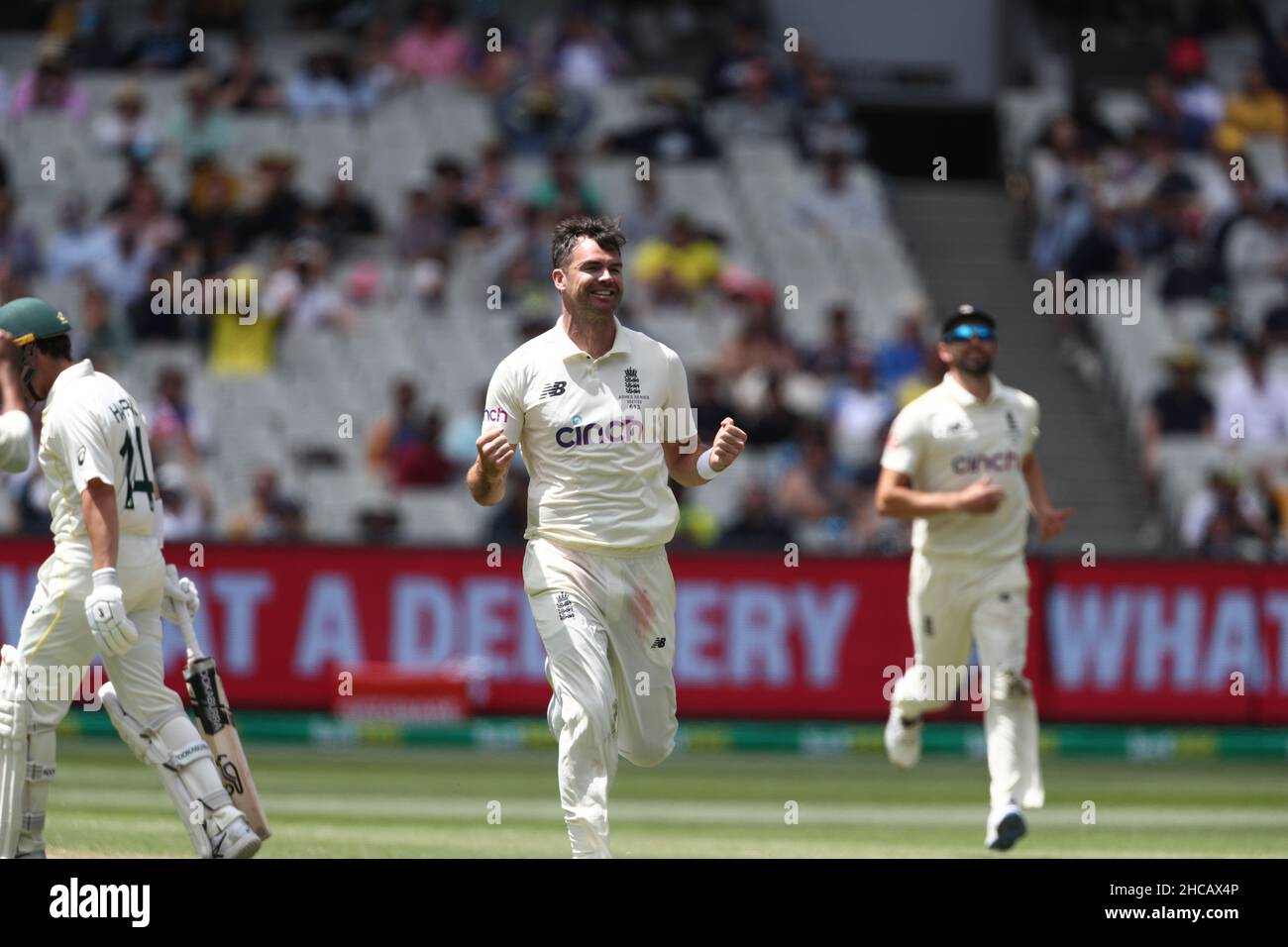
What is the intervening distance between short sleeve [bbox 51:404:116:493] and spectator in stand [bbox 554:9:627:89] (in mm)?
15708

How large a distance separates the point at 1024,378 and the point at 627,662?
15.1 meters

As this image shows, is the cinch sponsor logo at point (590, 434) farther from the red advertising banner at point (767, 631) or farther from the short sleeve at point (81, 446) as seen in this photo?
the red advertising banner at point (767, 631)

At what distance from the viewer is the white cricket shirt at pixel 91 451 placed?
9352 mm

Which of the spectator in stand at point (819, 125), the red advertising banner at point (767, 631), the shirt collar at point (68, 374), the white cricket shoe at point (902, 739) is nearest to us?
the shirt collar at point (68, 374)

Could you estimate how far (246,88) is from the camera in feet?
78.1

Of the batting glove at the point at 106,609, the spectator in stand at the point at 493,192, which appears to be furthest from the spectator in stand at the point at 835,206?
the batting glove at the point at 106,609

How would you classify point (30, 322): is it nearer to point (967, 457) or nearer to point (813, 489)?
point (967, 457)

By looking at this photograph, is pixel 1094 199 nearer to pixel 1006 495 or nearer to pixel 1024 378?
pixel 1024 378

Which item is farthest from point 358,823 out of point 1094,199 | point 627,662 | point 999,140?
point 999,140

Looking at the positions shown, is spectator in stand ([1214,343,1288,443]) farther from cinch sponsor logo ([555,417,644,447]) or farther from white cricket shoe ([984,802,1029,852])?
cinch sponsor logo ([555,417,644,447])

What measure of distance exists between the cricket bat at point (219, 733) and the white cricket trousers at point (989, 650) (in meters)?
3.70

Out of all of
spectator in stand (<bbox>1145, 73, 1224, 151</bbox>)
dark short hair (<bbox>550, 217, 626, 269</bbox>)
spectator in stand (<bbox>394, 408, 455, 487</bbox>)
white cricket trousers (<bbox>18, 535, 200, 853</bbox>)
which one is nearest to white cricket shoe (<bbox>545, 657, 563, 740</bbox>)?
white cricket trousers (<bbox>18, 535, 200, 853</bbox>)

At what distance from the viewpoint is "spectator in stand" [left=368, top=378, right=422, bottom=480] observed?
65.7ft
